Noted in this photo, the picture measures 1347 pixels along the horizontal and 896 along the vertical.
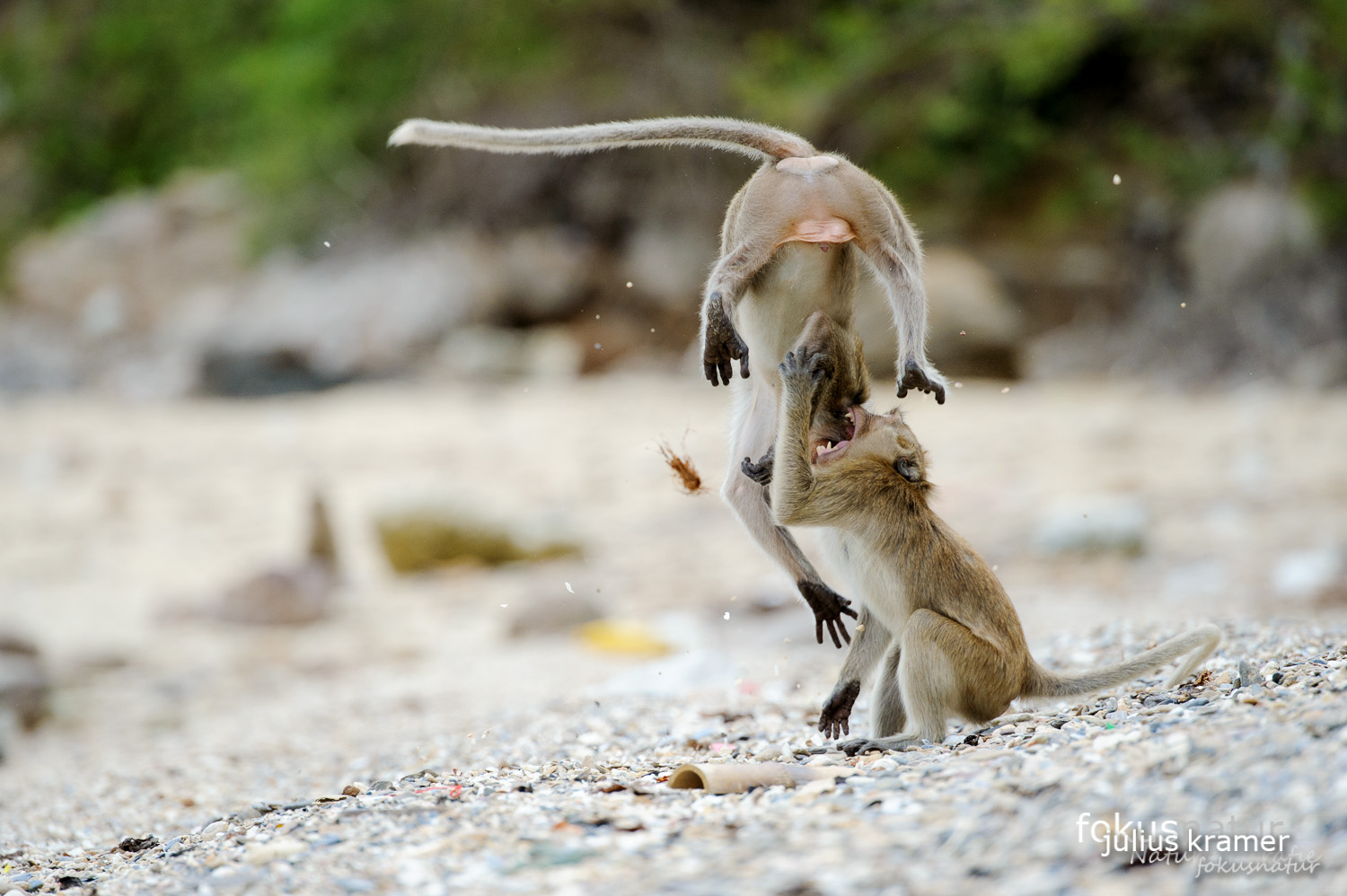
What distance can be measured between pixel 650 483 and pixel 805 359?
775 centimetres

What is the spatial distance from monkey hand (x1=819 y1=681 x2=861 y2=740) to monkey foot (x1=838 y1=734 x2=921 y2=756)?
330 millimetres

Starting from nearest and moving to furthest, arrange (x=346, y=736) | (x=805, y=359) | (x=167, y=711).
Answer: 1. (x=805, y=359)
2. (x=346, y=736)
3. (x=167, y=711)

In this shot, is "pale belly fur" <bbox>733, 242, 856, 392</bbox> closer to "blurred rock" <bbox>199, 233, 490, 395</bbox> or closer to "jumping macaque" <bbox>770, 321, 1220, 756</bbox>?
"jumping macaque" <bbox>770, 321, 1220, 756</bbox>

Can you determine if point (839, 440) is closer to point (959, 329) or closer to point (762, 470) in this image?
point (762, 470)

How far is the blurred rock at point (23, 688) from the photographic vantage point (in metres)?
7.51

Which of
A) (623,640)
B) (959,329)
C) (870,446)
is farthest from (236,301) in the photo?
(870,446)

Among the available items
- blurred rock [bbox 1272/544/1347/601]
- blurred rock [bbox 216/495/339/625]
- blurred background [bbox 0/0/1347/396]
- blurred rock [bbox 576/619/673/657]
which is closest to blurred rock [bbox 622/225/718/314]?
blurred background [bbox 0/0/1347/396]

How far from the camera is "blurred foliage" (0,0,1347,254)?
15.2m

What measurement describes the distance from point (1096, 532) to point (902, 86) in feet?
30.3

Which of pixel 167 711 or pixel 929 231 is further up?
pixel 929 231

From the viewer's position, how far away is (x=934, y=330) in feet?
47.4

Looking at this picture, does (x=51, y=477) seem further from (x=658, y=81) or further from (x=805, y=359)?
(x=805, y=359)

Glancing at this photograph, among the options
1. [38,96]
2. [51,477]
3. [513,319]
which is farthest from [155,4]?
[51,477]

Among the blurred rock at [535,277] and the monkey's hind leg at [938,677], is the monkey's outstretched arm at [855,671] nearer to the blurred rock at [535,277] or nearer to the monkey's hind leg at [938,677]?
the monkey's hind leg at [938,677]
